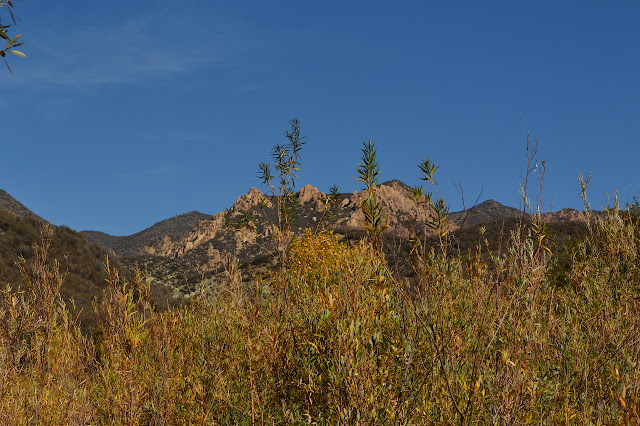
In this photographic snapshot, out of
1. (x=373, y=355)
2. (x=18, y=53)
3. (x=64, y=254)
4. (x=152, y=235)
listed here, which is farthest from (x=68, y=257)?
(x=152, y=235)

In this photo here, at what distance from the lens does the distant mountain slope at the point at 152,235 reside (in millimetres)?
106575

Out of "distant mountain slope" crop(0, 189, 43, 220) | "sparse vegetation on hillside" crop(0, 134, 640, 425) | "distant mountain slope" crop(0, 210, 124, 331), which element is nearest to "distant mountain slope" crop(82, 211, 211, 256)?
"distant mountain slope" crop(0, 189, 43, 220)

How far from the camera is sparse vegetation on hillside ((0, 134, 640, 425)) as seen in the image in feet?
13.8

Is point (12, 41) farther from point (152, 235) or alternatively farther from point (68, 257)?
point (152, 235)

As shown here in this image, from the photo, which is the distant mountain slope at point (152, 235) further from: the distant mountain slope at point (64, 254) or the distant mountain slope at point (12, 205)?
the distant mountain slope at point (64, 254)

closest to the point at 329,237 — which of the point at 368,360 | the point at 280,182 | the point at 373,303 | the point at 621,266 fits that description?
the point at 280,182

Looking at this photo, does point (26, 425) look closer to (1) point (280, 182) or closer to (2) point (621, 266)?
(1) point (280, 182)

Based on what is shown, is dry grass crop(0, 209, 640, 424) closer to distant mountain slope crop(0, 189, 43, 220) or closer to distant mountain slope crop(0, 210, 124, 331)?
distant mountain slope crop(0, 210, 124, 331)

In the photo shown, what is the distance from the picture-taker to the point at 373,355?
4.47 metres

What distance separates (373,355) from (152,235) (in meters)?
118

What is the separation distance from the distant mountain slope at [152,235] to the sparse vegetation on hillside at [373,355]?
101 metres

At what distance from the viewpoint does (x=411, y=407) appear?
473cm

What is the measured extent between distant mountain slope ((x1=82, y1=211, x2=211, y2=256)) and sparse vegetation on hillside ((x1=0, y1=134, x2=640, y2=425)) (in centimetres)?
10090

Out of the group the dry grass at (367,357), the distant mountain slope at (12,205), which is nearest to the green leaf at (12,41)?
the dry grass at (367,357)
